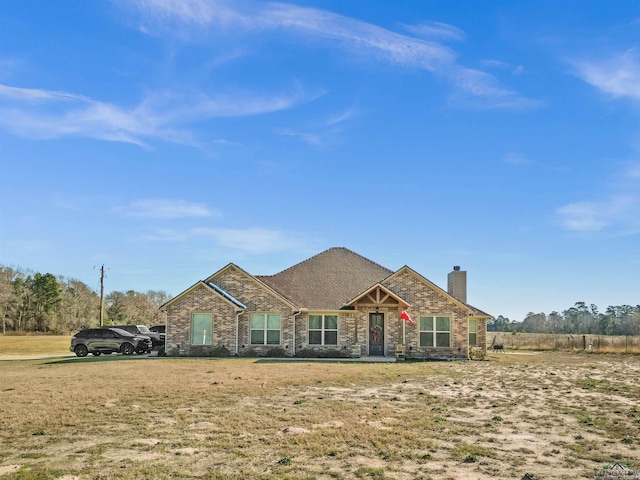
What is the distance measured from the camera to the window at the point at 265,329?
30.1 meters

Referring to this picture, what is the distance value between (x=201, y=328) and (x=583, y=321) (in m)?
104

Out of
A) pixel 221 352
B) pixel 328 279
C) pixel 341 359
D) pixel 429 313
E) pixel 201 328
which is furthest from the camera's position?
pixel 328 279

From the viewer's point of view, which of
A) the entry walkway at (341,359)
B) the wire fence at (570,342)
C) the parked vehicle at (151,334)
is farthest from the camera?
the wire fence at (570,342)

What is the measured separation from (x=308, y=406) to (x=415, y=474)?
5.45m

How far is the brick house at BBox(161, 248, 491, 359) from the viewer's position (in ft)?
97.6

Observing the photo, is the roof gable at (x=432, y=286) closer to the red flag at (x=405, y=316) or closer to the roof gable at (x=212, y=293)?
the red flag at (x=405, y=316)

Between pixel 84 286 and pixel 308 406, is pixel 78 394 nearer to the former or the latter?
pixel 308 406

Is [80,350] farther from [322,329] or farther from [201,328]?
[322,329]

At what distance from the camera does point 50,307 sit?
7425 centimetres

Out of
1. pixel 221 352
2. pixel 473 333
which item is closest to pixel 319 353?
pixel 221 352

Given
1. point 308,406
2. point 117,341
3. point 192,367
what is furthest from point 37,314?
point 308,406

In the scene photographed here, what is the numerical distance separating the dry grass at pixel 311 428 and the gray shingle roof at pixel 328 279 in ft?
43.6

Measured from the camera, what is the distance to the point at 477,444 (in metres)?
8.94

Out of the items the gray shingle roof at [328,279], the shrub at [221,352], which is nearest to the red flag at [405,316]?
the gray shingle roof at [328,279]
